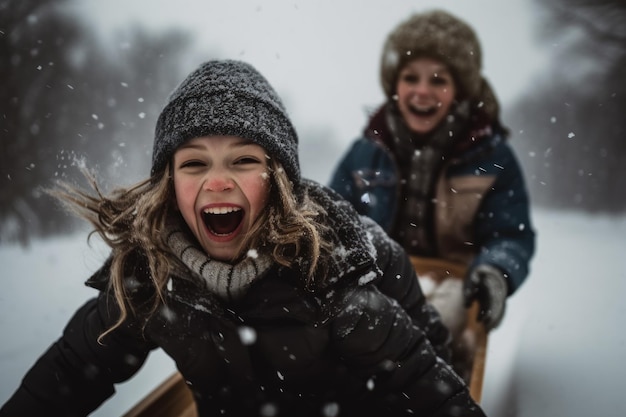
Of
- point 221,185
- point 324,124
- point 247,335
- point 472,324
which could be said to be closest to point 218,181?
→ point 221,185

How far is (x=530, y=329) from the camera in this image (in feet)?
8.80

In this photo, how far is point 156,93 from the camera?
343cm

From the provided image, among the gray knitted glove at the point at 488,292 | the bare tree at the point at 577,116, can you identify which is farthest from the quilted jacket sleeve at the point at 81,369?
the bare tree at the point at 577,116

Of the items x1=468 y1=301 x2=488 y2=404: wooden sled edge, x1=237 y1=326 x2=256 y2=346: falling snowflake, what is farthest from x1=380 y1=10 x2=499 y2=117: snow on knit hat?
x1=237 y1=326 x2=256 y2=346: falling snowflake

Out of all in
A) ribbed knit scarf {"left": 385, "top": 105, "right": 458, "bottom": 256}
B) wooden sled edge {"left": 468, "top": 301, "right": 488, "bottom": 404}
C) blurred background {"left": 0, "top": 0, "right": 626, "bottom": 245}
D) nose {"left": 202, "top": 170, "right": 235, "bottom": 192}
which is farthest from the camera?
blurred background {"left": 0, "top": 0, "right": 626, "bottom": 245}

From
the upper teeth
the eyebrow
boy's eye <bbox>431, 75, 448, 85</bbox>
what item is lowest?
the upper teeth

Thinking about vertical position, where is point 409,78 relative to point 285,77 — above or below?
below

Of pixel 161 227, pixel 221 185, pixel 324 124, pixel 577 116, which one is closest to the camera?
pixel 221 185

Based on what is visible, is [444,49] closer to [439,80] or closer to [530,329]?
[439,80]

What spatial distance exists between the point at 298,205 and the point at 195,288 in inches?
10.2

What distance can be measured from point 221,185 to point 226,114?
12 cm

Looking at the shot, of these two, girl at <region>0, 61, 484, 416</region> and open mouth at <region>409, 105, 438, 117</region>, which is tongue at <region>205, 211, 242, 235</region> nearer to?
girl at <region>0, 61, 484, 416</region>

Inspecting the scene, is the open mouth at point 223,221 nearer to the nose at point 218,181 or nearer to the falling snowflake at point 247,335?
the nose at point 218,181

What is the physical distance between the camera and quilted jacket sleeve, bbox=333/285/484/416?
951mm
